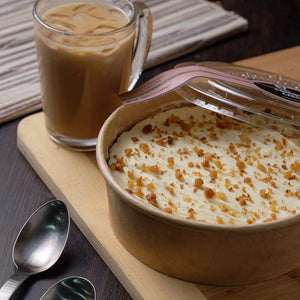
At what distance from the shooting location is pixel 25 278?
89 cm

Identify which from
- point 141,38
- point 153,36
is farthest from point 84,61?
point 153,36

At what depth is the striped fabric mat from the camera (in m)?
1.27

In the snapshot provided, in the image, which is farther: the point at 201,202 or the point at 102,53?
the point at 102,53

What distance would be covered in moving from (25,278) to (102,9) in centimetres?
51

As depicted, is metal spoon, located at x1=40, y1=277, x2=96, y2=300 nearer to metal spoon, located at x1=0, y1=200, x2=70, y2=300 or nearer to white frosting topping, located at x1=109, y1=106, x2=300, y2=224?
metal spoon, located at x1=0, y1=200, x2=70, y2=300

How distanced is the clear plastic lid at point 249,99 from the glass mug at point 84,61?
0.43 ft

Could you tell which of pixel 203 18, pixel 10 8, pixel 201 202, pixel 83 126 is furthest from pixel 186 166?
pixel 10 8

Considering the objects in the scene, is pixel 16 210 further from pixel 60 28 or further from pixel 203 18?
pixel 203 18

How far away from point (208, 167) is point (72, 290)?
0.30m

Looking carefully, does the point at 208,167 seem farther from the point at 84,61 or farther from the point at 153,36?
the point at 153,36

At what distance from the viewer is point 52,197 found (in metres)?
1.07

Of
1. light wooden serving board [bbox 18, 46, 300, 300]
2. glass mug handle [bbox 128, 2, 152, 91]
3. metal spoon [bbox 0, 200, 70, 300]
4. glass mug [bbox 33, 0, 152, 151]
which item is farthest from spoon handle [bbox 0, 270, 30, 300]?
glass mug handle [bbox 128, 2, 152, 91]

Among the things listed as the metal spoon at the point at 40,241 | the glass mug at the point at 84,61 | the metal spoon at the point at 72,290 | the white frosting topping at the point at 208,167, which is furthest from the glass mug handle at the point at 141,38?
the metal spoon at the point at 72,290

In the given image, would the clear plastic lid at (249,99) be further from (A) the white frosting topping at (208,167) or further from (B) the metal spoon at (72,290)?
(B) the metal spoon at (72,290)
